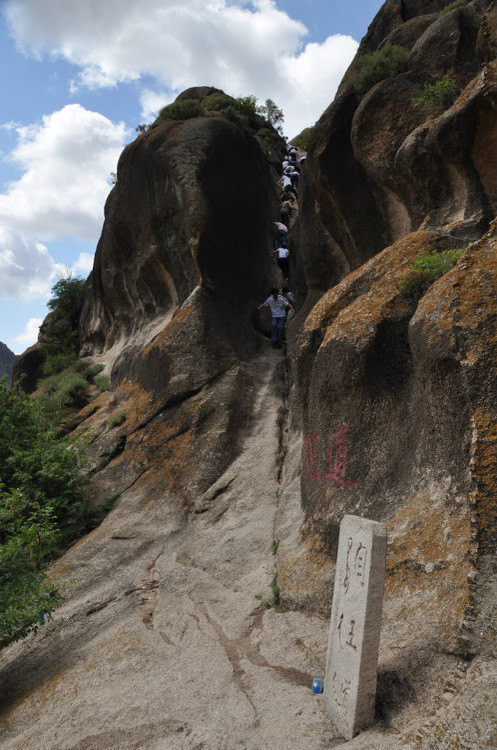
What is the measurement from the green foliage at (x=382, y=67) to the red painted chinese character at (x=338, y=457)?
7.79 meters

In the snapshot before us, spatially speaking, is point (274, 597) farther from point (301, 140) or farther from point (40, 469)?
point (301, 140)

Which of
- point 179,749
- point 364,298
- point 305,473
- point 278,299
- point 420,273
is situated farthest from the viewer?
point 278,299

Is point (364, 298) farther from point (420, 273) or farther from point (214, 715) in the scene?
point (214, 715)

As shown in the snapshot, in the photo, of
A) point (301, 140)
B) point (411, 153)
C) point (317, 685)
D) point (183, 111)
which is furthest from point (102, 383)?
point (301, 140)

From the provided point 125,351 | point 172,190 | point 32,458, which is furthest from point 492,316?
point 125,351

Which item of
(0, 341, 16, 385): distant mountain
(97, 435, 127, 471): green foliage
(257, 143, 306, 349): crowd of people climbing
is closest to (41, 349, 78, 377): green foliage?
(97, 435, 127, 471): green foliage

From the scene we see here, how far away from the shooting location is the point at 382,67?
10875mm

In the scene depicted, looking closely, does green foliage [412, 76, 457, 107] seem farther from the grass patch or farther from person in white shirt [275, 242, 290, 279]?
the grass patch

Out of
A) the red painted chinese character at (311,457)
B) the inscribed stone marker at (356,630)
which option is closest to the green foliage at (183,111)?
the red painted chinese character at (311,457)

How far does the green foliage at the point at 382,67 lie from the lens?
1073 centimetres

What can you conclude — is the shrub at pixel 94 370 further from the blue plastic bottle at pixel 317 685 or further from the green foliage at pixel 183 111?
the blue plastic bottle at pixel 317 685

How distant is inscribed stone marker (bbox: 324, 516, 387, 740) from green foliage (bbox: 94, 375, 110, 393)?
13942mm

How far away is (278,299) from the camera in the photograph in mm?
14773

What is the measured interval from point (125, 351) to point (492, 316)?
13.7 m
